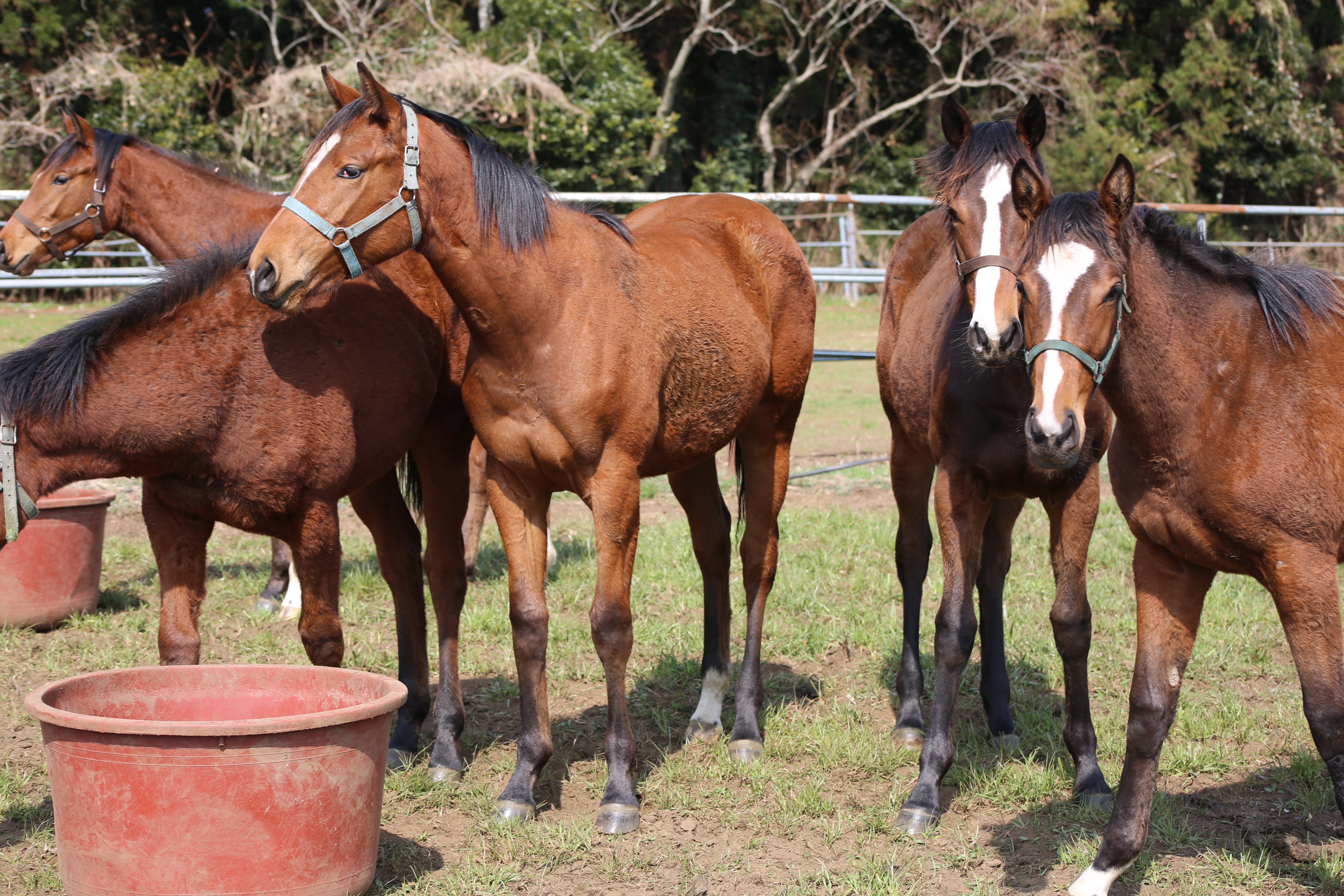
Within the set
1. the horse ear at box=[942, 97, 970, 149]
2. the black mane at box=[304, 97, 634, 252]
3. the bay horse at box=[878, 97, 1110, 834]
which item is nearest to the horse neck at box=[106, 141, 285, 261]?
the black mane at box=[304, 97, 634, 252]

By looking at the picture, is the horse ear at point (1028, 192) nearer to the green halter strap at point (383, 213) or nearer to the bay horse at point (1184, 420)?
the bay horse at point (1184, 420)

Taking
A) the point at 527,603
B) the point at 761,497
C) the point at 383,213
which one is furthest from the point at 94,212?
the point at 761,497

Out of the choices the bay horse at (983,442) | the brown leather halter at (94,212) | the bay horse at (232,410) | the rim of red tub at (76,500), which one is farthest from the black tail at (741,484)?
the brown leather halter at (94,212)

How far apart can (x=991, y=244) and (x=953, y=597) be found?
1.24 m

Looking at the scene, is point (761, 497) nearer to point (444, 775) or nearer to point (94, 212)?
point (444, 775)

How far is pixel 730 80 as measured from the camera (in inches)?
947

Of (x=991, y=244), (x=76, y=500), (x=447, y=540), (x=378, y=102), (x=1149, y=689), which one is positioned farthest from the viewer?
(x=76, y=500)

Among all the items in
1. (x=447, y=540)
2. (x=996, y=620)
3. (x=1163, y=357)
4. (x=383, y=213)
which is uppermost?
(x=383, y=213)

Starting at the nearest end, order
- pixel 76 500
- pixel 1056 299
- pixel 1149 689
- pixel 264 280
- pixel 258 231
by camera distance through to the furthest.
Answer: pixel 1056 299 < pixel 1149 689 < pixel 264 280 < pixel 258 231 < pixel 76 500

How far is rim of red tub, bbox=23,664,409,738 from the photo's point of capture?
2.71 meters

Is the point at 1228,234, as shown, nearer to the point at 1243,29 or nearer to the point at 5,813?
the point at 1243,29

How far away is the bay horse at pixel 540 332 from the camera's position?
3.47m

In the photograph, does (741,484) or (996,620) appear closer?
(996,620)

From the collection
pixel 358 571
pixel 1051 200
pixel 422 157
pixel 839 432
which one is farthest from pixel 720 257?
pixel 839 432
